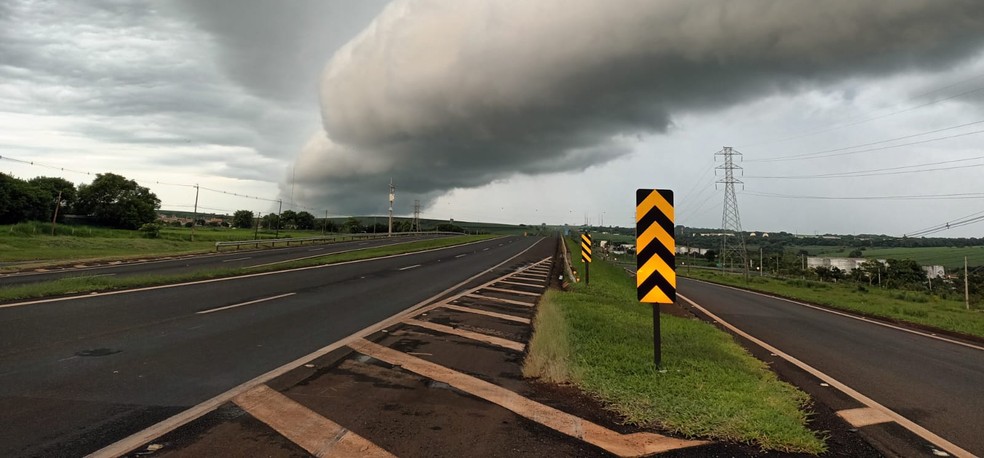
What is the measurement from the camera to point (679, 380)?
5523 mm

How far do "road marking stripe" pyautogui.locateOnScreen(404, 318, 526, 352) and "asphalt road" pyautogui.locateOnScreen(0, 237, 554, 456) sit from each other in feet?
3.69

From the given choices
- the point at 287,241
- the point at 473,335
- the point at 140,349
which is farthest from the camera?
the point at 287,241

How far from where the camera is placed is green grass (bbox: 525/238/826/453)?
4.19 metres

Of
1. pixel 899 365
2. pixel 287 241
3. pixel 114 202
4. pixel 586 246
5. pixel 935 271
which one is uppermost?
pixel 114 202

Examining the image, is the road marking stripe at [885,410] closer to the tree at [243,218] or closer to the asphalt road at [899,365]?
the asphalt road at [899,365]

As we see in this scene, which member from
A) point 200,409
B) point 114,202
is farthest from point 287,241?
point 114,202

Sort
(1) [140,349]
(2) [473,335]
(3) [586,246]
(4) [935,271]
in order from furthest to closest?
1. (4) [935,271]
2. (3) [586,246]
3. (2) [473,335]
4. (1) [140,349]

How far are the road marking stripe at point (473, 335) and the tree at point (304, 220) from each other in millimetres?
131102

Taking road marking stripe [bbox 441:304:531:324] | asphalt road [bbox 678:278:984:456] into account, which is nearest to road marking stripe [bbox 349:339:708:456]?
asphalt road [bbox 678:278:984:456]

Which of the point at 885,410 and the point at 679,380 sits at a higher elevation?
the point at 679,380

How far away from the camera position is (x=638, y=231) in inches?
252

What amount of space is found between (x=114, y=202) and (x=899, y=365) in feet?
310

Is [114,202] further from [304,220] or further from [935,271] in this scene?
[935,271]

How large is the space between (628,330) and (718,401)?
402cm
